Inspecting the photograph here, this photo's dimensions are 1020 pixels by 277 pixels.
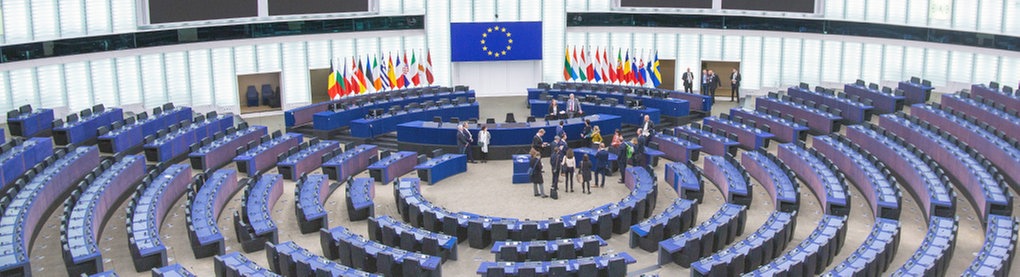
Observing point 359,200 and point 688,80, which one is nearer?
point 359,200

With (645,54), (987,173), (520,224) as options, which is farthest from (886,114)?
(520,224)

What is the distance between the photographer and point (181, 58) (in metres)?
34.4

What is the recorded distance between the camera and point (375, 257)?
19141mm

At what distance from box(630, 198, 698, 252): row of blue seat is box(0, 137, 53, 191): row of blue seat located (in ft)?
43.9

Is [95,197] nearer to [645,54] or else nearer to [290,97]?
[290,97]

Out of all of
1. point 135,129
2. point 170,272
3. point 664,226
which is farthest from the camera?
point 135,129

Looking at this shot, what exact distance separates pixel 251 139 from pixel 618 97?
12.9 metres

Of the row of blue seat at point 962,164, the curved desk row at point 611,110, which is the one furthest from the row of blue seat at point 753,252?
the curved desk row at point 611,110

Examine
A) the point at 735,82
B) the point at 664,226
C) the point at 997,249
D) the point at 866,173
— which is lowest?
the point at 664,226

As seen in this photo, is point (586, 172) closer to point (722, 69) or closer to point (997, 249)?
point (997, 249)

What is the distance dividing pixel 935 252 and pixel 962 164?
6.70 metres

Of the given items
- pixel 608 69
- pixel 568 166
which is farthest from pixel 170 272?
pixel 608 69

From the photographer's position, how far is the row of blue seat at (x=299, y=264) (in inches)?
699

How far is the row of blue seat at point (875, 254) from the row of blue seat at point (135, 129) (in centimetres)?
1895
